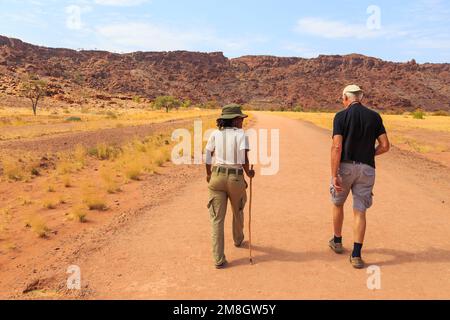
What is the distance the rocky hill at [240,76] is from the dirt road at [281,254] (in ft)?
325

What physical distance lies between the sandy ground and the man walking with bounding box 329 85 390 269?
643mm

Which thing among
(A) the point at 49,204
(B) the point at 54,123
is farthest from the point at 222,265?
(B) the point at 54,123

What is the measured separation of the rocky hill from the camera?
390 ft

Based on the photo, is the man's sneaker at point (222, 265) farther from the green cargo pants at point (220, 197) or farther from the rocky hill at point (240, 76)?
the rocky hill at point (240, 76)

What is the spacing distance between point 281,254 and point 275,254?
0.26 ft

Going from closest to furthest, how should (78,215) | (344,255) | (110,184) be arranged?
(344,255), (78,215), (110,184)

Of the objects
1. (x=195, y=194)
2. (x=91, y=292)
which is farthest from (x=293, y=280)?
(x=195, y=194)

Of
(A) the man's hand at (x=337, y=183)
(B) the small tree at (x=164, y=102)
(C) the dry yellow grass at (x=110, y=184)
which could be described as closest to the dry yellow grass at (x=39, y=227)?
(C) the dry yellow grass at (x=110, y=184)

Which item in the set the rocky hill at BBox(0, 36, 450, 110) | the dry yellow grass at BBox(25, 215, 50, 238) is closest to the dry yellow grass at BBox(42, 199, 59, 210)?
the dry yellow grass at BBox(25, 215, 50, 238)

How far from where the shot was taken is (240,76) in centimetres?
15975

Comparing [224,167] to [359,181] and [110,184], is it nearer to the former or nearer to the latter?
[359,181]

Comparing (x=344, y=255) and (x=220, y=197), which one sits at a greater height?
(x=220, y=197)

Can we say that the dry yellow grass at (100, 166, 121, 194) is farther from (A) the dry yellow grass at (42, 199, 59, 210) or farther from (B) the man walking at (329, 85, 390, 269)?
(B) the man walking at (329, 85, 390, 269)
